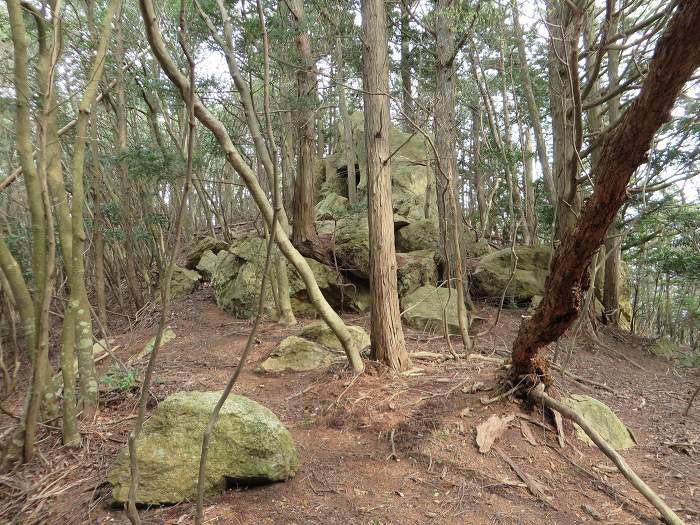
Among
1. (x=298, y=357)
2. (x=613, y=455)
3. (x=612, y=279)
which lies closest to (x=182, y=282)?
(x=298, y=357)

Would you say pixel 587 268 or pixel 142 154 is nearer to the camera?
pixel 587 268

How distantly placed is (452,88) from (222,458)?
8517 millimetres

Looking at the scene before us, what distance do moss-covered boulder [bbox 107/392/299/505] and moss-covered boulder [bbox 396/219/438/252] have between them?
8.33 meters

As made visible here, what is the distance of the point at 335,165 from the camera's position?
17.1 m

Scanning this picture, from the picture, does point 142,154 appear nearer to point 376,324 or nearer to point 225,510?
point 376,324

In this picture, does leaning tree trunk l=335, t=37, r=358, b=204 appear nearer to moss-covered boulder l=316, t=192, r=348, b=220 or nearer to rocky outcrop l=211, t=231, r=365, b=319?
moss-covered boulder l=316, t=192, r=348, b=220

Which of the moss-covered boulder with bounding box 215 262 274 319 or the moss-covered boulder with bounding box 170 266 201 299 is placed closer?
the moss-covered boulder with bounding box 215 262 274 319

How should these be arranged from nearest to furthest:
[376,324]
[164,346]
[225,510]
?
[225,510]
[376,324]
[164,346]

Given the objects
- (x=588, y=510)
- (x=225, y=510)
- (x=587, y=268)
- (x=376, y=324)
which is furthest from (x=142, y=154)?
(x=588, y=510)

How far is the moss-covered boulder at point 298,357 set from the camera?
589 cm

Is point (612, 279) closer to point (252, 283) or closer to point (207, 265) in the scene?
point (252, 283)

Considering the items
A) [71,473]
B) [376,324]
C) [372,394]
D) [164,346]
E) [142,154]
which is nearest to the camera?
[71,473]

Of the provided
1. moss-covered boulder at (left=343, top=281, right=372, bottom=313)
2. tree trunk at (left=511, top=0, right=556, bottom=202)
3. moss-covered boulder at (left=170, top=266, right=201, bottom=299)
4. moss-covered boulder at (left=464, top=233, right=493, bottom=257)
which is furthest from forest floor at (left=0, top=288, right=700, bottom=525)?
tree trunk at (left=511, top=0, right=556, bottom=202)

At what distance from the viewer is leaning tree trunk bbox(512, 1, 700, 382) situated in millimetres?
2027
